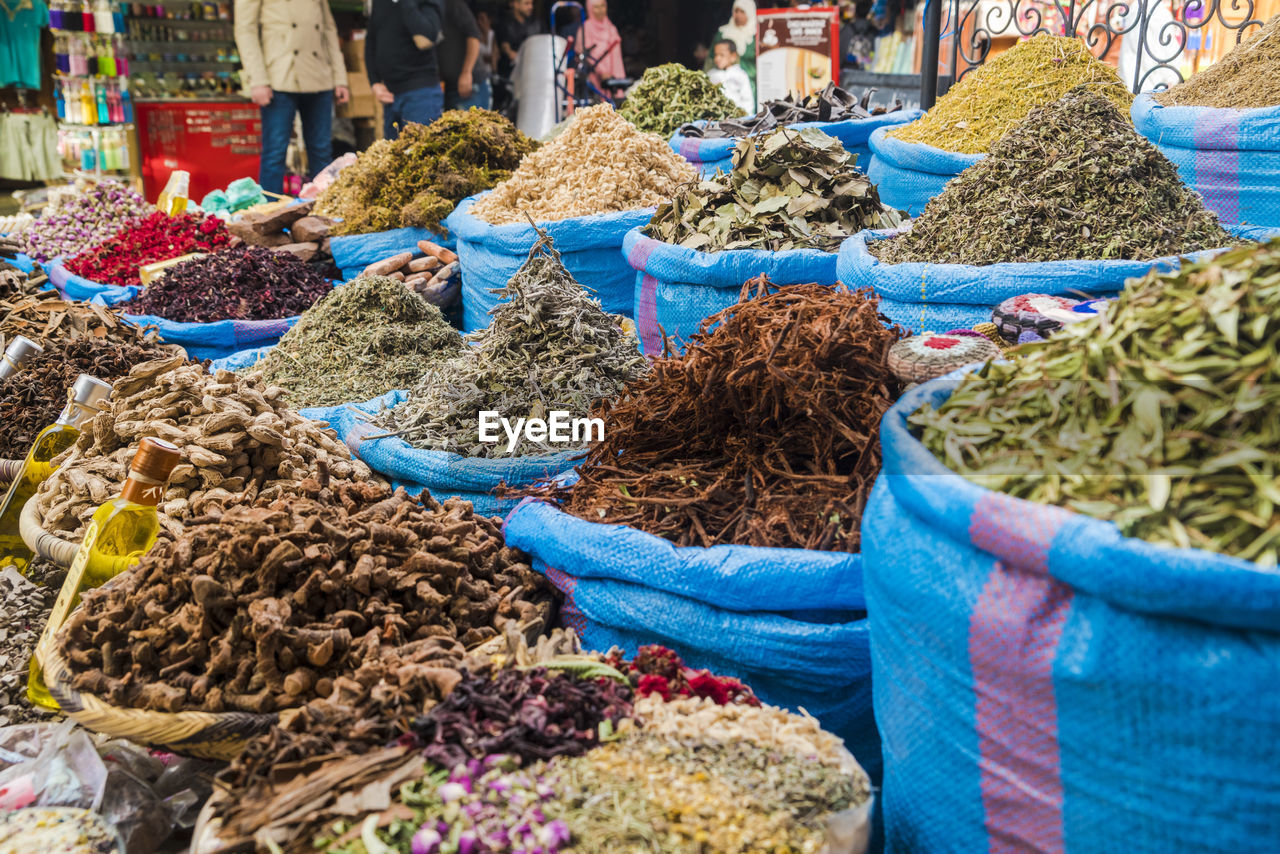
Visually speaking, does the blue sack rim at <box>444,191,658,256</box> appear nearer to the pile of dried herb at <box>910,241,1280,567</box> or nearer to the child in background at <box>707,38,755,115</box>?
the pile of dried herb at <box>910,241,1280,567</box>

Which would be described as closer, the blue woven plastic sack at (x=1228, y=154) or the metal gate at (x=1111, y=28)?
the blue woven plastic sack at (x=1228, y=154)

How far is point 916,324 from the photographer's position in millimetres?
2189

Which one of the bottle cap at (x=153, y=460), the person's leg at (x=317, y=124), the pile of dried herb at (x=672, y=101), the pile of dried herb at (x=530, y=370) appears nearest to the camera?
the bottle cap at (x=153, y=460)

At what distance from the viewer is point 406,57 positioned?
21.2 ft

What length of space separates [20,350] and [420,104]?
403cm

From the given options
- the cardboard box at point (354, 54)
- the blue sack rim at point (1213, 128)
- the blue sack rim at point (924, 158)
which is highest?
the cardboard box at point (354, 54)

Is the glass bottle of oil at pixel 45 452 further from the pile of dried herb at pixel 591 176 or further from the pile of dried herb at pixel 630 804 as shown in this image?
the pile of dried herb at pixel 630 804

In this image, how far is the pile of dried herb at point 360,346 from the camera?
3020 millimetres

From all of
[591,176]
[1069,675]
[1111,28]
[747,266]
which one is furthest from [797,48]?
[1069,675]

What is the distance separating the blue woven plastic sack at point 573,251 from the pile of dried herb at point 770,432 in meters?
1.31

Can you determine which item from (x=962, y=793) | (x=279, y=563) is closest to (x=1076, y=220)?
(x=962, y=793)

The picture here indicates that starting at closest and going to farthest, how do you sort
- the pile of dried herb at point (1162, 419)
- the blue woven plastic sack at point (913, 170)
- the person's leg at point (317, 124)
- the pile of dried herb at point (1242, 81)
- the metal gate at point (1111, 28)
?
the pile of dried herb at point (1162, 419) → the pile of dried herb at point (1242, 81) → the blue woven plastic sack at point (913, 170) → the metal gate at point (1111, 28) → the person's leg at point (317, 124)

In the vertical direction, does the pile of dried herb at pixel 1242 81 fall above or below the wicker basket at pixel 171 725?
above

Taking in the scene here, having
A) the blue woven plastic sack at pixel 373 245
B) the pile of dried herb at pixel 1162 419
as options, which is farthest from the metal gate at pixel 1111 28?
the pile of dried herb at pixel 1162 419
